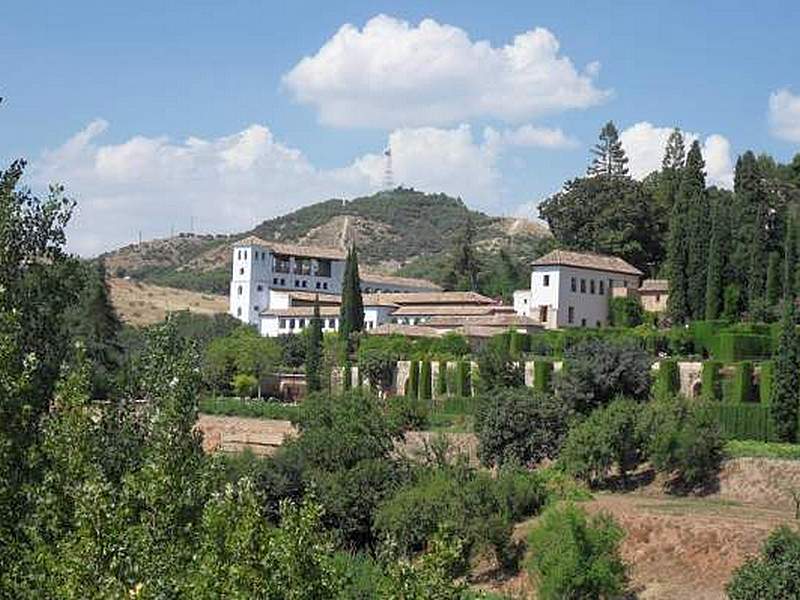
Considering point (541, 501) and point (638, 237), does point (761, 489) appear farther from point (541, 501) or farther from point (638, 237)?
point (638, 237)

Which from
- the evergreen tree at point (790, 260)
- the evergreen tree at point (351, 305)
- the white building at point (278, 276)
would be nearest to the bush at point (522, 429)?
the evergreen tree at point (790, 260)

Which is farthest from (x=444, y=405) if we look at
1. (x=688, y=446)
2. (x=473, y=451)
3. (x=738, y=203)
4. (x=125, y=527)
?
(x=125, y=527)

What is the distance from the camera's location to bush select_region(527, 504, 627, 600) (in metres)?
30.2

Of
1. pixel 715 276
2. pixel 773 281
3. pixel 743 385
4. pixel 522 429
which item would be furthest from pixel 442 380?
pixel 773 281

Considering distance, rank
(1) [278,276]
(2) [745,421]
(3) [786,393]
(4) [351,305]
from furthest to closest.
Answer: (1) [278,276], (4) [351,305], (2) [745,421], (3) [786,393]

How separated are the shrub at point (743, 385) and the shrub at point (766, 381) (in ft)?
1.62

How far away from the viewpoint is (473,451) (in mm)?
46594

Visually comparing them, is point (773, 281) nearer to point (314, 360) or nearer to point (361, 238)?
point (314, 360)

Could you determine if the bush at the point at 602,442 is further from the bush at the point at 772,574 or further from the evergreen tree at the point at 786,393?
the bush at the point at 772,574

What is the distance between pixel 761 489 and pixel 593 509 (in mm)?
5709

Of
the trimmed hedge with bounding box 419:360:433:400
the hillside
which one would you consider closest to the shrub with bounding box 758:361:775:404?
the trimmed hedge with bounding box 419:360:433:400

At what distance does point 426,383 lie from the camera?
56719 mm

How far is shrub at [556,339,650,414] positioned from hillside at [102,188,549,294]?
83116mm

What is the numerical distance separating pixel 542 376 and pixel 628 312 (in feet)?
54.1
